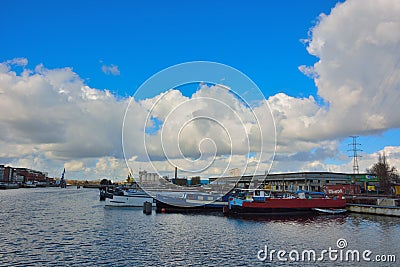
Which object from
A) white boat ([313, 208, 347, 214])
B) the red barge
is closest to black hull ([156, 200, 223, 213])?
the red barge

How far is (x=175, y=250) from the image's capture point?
30906mm

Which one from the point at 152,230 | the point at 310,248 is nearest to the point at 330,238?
the point at 310,248

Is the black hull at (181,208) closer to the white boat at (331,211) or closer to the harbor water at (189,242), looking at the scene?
the harbor water at (189,242)

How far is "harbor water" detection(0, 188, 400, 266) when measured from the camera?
2678cm

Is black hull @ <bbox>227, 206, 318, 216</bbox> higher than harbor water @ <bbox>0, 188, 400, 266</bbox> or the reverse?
higher

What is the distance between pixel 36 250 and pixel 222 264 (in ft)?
56.8

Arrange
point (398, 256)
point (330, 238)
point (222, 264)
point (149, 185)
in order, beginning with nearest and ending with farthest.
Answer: point (222, 264), point (398, 256), point (330, 238), point (149, 185)

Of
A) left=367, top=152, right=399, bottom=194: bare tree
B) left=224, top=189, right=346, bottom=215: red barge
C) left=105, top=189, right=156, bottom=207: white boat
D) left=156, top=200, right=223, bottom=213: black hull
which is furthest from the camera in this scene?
left=367, top=152, right=399, bottom=194: bare tree

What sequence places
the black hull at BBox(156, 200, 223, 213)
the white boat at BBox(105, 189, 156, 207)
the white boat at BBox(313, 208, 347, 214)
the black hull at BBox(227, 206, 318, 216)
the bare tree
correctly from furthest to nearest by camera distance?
1. the bare tree
2. the white boat at BBox(105, 189, 156, 207)
3. the black hull at BBox(156, 200, 223, 213)
4. the white boat at BBox(313, 208, 347, 214)
5. the black hull at BBox(227, 206, 318, 216)

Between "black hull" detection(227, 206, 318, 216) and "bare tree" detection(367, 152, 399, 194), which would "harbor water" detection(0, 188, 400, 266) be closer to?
"black hull" detection(227, 206, 318, 216)

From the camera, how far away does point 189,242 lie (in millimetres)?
34688

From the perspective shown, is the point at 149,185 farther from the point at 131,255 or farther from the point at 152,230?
the point at 131,255

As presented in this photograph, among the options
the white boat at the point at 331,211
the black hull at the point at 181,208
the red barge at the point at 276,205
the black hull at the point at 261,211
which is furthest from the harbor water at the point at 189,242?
the black hull at the point at 181,208

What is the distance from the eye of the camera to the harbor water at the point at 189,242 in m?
26.8
